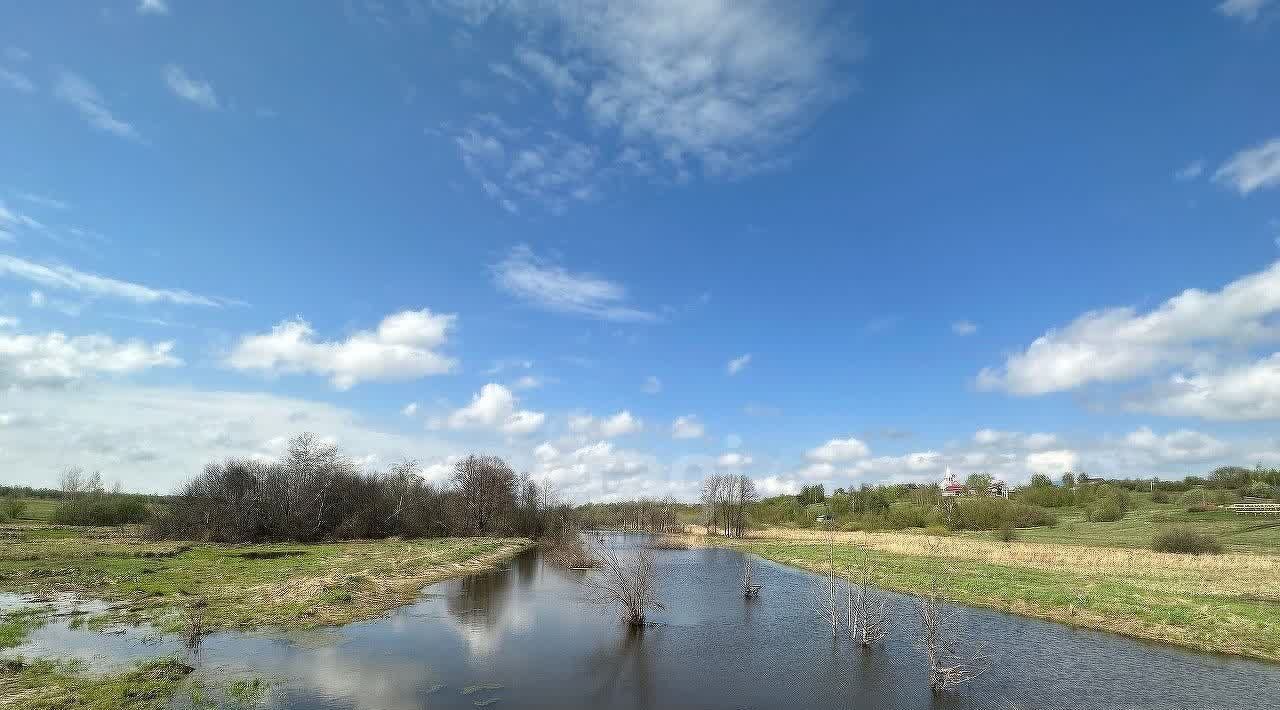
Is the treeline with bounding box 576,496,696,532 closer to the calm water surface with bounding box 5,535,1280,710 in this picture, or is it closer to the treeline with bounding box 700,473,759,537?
the treeline with bounding box 700,473,759,537

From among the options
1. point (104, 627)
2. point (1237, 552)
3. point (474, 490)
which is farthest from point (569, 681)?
point (474, 490)

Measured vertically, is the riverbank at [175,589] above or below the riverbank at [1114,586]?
above

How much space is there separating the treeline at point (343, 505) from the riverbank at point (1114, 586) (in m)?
41.2

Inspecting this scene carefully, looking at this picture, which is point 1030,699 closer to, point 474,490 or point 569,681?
point 569,681

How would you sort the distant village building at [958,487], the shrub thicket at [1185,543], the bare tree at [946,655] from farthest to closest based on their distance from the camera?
the distant village building at [958,487]
the shrub thicket at [1185,543]
the bare tree at [946,655]

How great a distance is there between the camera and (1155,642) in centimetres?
2497

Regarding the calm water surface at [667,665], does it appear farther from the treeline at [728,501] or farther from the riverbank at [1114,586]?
the treeline at [728,501]

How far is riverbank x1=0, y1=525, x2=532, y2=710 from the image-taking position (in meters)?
16.7

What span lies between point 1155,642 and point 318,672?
1224 inches

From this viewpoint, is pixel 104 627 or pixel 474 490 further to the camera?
pixel 474 490

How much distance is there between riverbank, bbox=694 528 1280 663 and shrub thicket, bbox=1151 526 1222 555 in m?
4.17

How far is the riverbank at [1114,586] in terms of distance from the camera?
25.3 metres

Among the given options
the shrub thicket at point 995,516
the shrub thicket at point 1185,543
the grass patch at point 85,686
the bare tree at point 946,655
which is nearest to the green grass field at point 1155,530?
the shrub thicket at point 995,516

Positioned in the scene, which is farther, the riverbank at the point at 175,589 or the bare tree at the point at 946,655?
the bare tree at the point at 946,655
